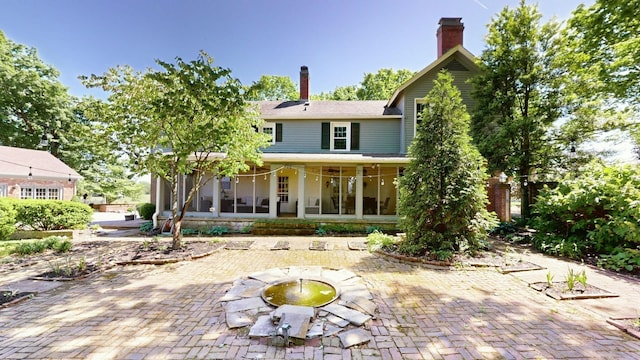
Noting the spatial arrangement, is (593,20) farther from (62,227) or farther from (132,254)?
(62,227)

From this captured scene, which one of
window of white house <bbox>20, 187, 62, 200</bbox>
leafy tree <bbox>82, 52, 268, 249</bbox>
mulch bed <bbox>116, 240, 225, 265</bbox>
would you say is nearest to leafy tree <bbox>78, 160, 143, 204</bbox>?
window of white house <bbox>20, 187, 62, 200</bbox>

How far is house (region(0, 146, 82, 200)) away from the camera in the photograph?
14797mm

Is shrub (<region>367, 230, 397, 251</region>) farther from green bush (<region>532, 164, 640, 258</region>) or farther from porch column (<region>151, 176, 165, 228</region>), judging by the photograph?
porch column (<region>151, 176, 165, 228</region>)

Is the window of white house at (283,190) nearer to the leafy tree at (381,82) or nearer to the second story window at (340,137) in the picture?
the second story window at (340,137)

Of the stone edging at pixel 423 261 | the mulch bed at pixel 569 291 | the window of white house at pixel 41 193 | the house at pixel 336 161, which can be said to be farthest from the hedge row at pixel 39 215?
the mulch bed at pixel 569 291

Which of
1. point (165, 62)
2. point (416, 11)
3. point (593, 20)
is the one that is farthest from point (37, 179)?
point (593, 20)

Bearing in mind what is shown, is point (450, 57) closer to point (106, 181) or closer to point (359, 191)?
point (359, 191)

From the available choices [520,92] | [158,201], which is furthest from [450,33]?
[158,201]

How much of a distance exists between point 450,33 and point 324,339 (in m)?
15.3

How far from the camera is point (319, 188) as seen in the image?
1339cm

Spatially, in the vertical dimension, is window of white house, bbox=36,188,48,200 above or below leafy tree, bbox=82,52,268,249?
below

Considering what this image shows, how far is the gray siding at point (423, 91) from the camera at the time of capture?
12.4 meters

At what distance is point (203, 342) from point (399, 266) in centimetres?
462

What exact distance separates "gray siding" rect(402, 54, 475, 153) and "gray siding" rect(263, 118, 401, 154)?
691 mm
